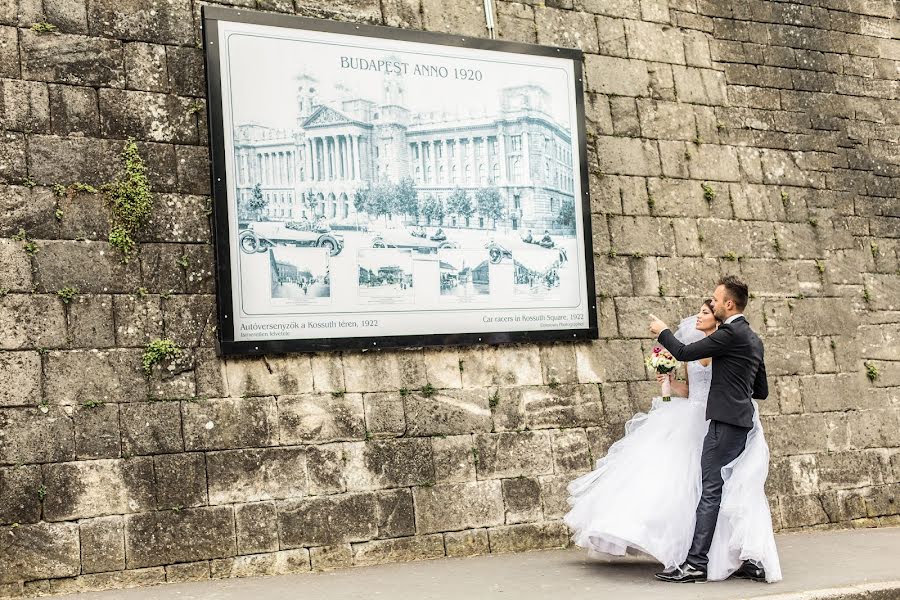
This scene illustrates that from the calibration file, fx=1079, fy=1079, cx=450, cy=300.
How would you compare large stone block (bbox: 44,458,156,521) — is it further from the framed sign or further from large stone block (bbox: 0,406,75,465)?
the framed sign

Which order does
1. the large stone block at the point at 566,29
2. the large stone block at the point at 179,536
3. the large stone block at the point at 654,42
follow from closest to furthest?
1. the large stone block at the point at 179,536
2. the large stone block at the point at 566,29
3. the large stone block at the point at 654,42

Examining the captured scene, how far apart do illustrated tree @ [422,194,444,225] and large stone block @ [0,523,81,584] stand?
10.6ft

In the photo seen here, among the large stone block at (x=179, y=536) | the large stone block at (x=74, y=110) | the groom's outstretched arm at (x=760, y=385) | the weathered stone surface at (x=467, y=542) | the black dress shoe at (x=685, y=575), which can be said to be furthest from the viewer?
the weathered stone surface at (x=467, y=542)

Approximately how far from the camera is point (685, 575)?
6668 mm

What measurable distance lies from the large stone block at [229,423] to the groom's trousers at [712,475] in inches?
111

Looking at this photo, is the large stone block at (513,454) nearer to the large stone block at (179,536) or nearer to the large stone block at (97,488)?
the large stone block at (179,536)

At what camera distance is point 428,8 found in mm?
8289

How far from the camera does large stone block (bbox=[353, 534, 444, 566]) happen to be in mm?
7445

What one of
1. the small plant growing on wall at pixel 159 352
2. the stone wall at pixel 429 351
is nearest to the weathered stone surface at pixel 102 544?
the stone wall at pixel 429 351

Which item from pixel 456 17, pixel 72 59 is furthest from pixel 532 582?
pixel 72 59

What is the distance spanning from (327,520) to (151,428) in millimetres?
1350

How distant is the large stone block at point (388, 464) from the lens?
24.7 ft

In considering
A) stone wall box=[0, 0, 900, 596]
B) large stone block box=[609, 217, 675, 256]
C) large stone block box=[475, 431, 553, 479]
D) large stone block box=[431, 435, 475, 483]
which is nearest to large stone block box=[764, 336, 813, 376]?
stone wall box=[0, 0, 900, 596]

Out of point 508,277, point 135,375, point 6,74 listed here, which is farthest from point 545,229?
point 6,74
